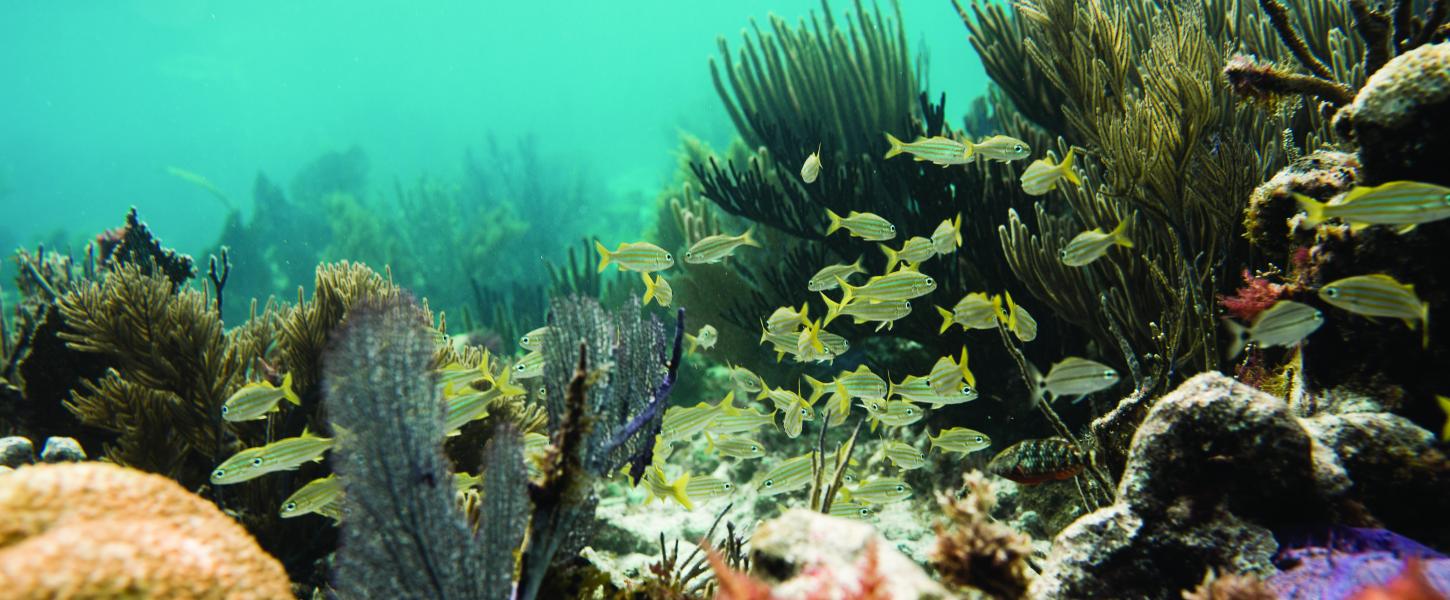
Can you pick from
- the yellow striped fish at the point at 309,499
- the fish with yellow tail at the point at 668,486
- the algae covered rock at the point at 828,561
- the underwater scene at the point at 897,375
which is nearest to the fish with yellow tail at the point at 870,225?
the underwater scene at the point at 897,375

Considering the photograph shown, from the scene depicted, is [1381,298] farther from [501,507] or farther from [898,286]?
[501,507]

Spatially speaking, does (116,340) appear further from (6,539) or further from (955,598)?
(955,598)

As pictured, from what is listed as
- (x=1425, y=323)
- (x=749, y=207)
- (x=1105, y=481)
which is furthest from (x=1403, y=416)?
(x=749, y=207)

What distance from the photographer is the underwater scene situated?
195 cm

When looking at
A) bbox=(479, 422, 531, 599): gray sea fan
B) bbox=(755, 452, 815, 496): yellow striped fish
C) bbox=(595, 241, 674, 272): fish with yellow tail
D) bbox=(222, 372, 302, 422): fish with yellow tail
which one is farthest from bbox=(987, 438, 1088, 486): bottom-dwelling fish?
bbox=(222, 372, 302, 422): fish with yellow tail

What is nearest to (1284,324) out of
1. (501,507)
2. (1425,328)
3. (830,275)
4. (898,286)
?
(1425,328)

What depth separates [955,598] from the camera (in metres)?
1.71

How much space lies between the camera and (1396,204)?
2375mm

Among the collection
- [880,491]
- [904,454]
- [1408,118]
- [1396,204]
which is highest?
[1408,118]

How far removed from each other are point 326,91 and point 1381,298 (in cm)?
13065

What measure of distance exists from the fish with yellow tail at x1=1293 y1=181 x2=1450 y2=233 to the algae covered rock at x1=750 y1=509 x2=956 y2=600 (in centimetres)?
217

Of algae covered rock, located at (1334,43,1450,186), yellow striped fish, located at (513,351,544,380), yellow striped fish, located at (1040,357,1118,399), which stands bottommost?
yellow striped fish, located at (1040,357,1118,399)

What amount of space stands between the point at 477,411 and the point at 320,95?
12916 cm

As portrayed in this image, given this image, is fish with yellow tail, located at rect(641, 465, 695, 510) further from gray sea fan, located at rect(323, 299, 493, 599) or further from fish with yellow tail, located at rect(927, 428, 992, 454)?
gray sea fan, located at rect(323, 299, 493, 599)
